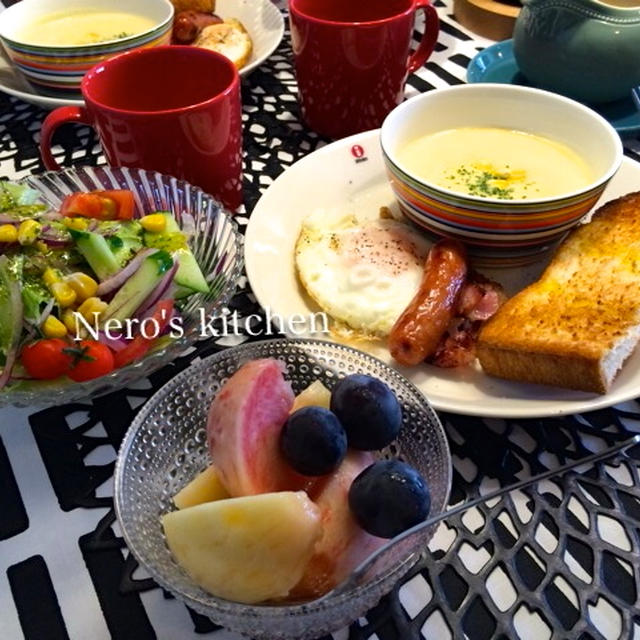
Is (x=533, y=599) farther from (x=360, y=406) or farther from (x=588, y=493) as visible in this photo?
(x=360, y=406)

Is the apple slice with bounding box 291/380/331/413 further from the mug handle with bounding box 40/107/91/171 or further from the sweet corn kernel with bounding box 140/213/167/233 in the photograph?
the mug handle with bounding box 40/107/91/171

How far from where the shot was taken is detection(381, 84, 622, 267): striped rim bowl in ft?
4.23

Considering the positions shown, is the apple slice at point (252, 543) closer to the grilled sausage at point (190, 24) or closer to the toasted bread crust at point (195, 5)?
the grilled sausage at point (190, 24)

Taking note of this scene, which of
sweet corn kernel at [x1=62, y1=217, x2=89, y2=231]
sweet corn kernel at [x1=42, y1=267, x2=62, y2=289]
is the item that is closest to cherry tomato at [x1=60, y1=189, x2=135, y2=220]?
sweet corn kernel at [x1=62, y1=217, x2=89, y2=231]

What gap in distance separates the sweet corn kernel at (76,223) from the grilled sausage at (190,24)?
3.35 ft

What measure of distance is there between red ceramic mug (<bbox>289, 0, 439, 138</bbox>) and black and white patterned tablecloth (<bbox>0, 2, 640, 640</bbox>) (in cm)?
87

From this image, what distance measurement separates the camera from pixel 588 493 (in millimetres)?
1043

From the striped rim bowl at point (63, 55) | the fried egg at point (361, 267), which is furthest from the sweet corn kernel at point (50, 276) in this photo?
the striped rim bowl at point (63, 55)

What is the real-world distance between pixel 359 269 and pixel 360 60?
0.63m

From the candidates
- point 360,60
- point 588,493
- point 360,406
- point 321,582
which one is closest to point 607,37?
point 360,60

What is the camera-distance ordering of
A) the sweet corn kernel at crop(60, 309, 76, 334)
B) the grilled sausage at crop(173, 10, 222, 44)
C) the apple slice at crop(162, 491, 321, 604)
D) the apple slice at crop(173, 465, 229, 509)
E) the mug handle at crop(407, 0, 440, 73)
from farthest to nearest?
1. the grilled sausage at crop(173, 10, 222, 44)
2. the mug handle at crop(407, 0, 440, 73)
3. the sweet corn kernel at crop(60, 309, 76, 334)
4. the apple slice at crop(173, 465, 229, 509)
5. the apple slice at crop(162, 491, 321, 604)

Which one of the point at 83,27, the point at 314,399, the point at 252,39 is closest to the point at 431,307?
the point at 314,399

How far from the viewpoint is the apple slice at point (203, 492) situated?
87 centimetres

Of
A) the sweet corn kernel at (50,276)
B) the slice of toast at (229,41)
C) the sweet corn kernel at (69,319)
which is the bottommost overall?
the sweet corn kernel at (69,319)
